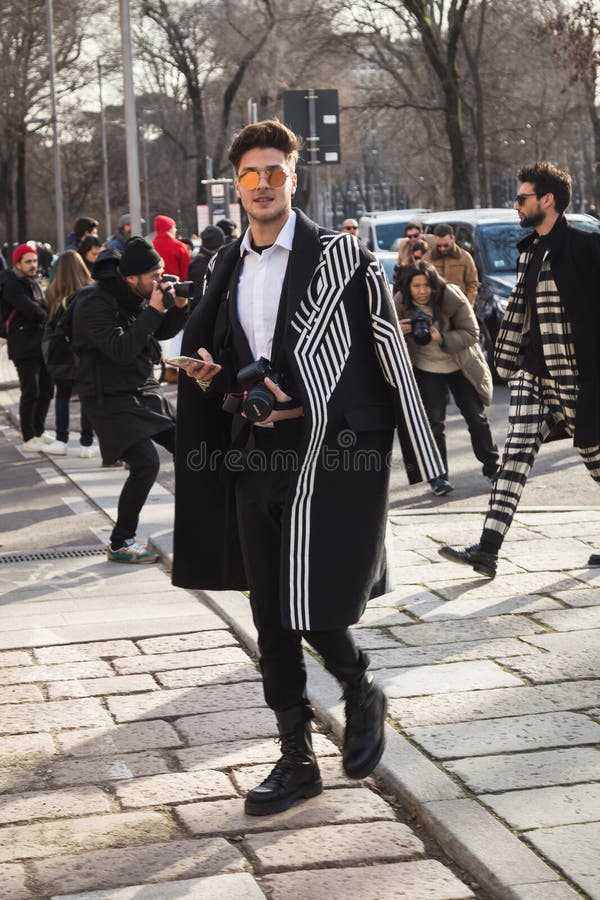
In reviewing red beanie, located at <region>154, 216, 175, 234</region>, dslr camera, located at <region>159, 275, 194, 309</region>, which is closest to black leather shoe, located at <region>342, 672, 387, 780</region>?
dslr camera, located at <region>159, 275, 194, 309</region>

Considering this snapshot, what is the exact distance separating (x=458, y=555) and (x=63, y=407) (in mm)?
6633

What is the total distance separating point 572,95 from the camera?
54750mm

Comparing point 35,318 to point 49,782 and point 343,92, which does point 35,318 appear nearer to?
point 49,782

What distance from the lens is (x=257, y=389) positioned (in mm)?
3834

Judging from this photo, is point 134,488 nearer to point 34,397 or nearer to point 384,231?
point 34,397

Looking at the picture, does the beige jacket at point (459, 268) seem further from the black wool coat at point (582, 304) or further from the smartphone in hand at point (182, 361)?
the smartphone in hand at point (182, 361)

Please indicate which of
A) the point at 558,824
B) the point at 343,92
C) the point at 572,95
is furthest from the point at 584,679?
the point at 572,95

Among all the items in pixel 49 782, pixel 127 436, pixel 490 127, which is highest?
pixel 490 127

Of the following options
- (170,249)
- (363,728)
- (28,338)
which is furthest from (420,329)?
(170,249)

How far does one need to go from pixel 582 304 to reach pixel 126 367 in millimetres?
2739

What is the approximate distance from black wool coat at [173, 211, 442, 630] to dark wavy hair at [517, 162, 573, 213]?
2.81 m

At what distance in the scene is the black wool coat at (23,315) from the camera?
13023 mm

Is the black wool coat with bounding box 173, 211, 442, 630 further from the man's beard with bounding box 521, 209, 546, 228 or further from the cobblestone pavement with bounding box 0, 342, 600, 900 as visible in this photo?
the man's beard with bounding box 521, 209, 546, 228

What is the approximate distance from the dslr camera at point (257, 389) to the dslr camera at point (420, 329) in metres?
5.97
